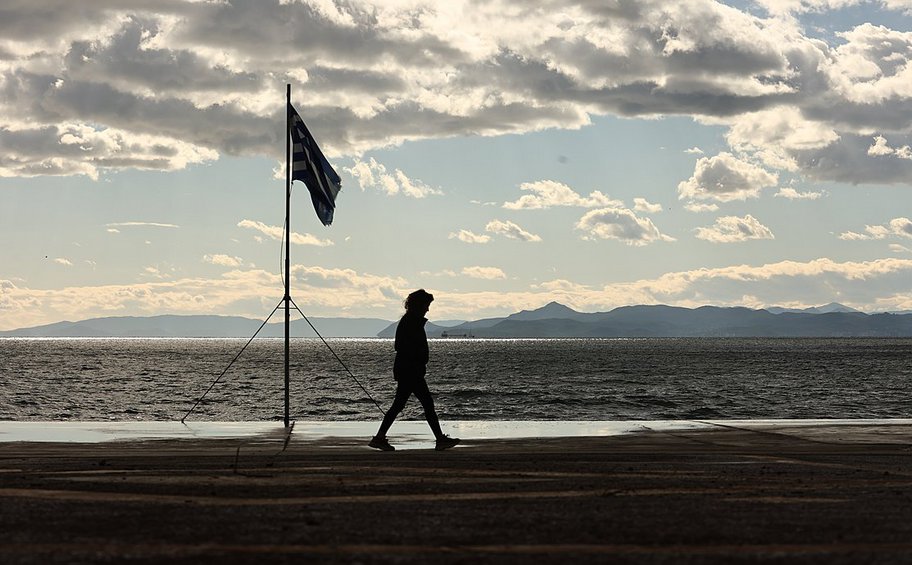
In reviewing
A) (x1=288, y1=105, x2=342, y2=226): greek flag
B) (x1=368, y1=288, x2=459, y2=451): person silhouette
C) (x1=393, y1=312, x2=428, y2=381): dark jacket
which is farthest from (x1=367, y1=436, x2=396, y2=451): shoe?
(x1=288, y1=105, x2=342, y2=226): greek flag

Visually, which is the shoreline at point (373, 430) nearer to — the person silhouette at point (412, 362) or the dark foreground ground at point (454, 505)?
the person silhouette at point (412, 362)

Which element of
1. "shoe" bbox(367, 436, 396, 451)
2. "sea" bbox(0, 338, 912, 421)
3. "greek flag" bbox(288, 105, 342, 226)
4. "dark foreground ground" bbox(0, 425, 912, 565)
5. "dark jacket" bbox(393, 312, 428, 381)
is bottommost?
"sea" bbox(0, 338, 912, 421)

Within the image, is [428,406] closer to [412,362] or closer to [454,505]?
[412,362]

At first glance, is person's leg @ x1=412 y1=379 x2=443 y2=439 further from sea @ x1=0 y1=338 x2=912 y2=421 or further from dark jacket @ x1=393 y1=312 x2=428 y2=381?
sea @ x1=0 y1=338 x2=912 y2=421

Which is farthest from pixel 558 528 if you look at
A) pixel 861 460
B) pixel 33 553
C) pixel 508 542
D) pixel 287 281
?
pixel 287 281

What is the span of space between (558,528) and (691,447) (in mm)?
7307

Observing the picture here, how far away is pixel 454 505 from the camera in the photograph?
7703 mm

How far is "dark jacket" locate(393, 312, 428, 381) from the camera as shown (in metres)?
13.5

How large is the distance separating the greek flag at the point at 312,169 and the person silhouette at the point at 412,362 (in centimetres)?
544

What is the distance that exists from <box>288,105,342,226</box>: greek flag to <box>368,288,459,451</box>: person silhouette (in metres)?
5.44

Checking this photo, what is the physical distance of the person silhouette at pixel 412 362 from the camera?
13.5m

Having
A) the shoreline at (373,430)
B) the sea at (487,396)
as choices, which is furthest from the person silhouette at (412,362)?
the sea at (487,396)

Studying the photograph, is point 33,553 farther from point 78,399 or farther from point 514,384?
point 514,384

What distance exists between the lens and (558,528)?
657cm
